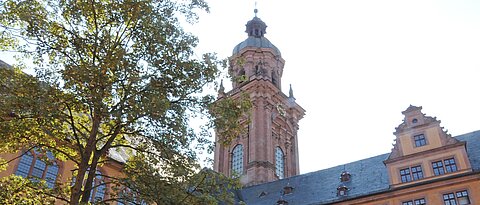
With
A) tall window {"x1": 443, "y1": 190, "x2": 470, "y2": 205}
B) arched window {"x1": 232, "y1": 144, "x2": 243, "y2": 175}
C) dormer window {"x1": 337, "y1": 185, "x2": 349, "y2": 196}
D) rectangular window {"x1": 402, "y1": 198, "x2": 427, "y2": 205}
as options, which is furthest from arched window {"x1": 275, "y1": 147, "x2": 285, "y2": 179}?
tall window {"x1": 443, "y1": 190, "x2": 470, "y2": 205}

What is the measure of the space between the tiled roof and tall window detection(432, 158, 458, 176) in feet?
3.29

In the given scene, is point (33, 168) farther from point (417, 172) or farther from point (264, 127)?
point (264, 127)

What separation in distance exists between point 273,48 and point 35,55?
145ft

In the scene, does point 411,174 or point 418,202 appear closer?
point 418,202

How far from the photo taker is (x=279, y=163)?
46.9m

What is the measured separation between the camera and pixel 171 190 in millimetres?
11312

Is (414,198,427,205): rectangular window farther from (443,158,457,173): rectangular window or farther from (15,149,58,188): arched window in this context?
(15,149,58,188): arched window

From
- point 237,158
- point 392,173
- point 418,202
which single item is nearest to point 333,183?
point 392,173

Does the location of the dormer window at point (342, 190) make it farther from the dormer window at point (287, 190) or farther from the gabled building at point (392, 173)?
the dormer window at point (287, 190)

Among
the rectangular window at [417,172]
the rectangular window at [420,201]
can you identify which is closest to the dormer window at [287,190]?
the rectangular window at [417,172]

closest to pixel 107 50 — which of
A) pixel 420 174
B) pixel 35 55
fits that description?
pixel 35 55

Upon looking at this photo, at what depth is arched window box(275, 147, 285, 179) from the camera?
45688 millimetres

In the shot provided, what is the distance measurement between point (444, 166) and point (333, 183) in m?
7.76

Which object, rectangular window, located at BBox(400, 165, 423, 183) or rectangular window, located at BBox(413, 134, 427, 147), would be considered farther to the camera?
rectangular window, located at BBox(413, 134, 427, 147)
